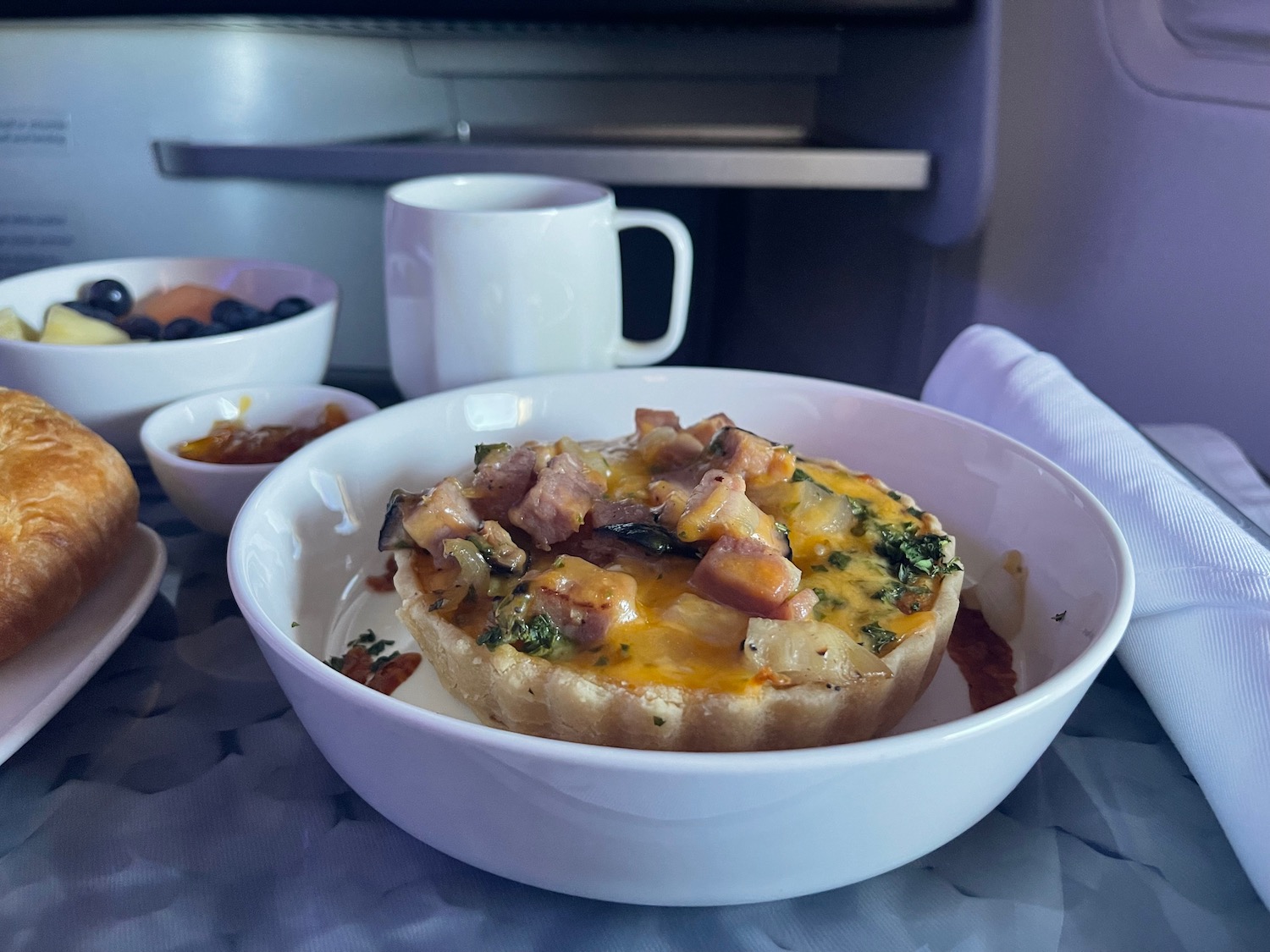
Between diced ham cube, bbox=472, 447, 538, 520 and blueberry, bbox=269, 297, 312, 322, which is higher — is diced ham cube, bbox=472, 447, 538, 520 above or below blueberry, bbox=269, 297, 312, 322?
below

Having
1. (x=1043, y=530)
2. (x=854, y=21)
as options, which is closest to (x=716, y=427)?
(x=1043, y=530)

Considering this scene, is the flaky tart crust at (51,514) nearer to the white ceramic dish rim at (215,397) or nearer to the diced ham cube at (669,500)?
the white ceramic dish rim at (215,397)

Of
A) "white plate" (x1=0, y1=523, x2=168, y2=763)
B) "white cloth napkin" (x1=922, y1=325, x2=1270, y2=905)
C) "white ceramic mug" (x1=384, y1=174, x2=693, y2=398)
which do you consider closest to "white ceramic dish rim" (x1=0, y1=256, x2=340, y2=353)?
"white ceramic mug" (x1=384, y1=174, x2=693, y2=398)

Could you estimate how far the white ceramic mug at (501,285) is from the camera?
176 centimetres

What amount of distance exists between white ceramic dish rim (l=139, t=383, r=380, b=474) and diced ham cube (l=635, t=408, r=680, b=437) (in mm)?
522

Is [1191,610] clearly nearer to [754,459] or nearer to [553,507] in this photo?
[754,459]

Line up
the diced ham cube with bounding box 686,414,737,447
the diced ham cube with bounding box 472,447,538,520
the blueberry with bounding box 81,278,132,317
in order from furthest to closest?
the blueberry with bounding box 81,278,132,317, the diced ham cube with bounding box 686,414,737,447, the diced ham cube with bounding box 472,447,538,520

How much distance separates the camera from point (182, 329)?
6.38 feet

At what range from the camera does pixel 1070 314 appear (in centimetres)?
236

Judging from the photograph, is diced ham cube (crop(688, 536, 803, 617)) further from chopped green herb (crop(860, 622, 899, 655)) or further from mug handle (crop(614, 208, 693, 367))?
mug handle (crop(614, 208, 693, 367))

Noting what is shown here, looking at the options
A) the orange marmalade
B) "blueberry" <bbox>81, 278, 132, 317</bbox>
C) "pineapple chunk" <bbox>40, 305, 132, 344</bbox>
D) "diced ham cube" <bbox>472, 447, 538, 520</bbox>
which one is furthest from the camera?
"blueberry" <bbox>81, 278, 132, 317</bbox>

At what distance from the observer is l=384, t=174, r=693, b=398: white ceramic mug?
5.78ft

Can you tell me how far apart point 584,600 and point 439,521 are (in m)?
0.32

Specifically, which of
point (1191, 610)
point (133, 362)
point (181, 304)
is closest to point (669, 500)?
point (1191, 610)
